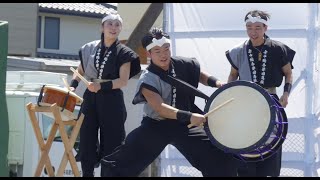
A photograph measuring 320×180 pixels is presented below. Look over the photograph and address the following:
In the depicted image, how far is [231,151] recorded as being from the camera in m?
4.75

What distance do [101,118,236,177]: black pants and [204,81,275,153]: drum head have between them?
185 millimetres

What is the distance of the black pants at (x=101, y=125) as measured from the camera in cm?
570

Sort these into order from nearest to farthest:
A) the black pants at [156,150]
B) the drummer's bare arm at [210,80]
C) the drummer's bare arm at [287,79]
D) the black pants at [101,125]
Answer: the black pants at [156,150]
the drummer's bare arm at [210,80]
the drummer's bare arm at [287,79]
the black pants at [101,125]

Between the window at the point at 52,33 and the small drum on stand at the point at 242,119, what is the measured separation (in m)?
18.9

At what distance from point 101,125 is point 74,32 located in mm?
18496

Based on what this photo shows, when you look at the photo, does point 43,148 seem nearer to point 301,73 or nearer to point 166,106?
point 166,106

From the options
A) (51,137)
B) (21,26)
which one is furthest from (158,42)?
(21,26)

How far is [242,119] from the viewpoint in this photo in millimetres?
4852

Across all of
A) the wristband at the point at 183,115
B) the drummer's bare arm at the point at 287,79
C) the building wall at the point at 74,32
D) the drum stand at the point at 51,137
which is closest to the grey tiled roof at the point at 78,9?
the building wall at the point at 74,32

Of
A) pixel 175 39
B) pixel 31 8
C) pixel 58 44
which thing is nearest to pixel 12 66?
pixel 175 39

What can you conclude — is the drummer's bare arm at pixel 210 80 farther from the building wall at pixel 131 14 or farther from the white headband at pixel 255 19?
the building wall at pixel 131 14

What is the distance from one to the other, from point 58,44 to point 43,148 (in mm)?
18649

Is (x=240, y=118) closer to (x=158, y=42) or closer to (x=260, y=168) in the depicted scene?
(x=260, y=168)

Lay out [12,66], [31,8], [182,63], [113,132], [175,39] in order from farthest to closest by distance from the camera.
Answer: [31,8] → [12,66] → [175,39] → [113,132] → [182,63]
